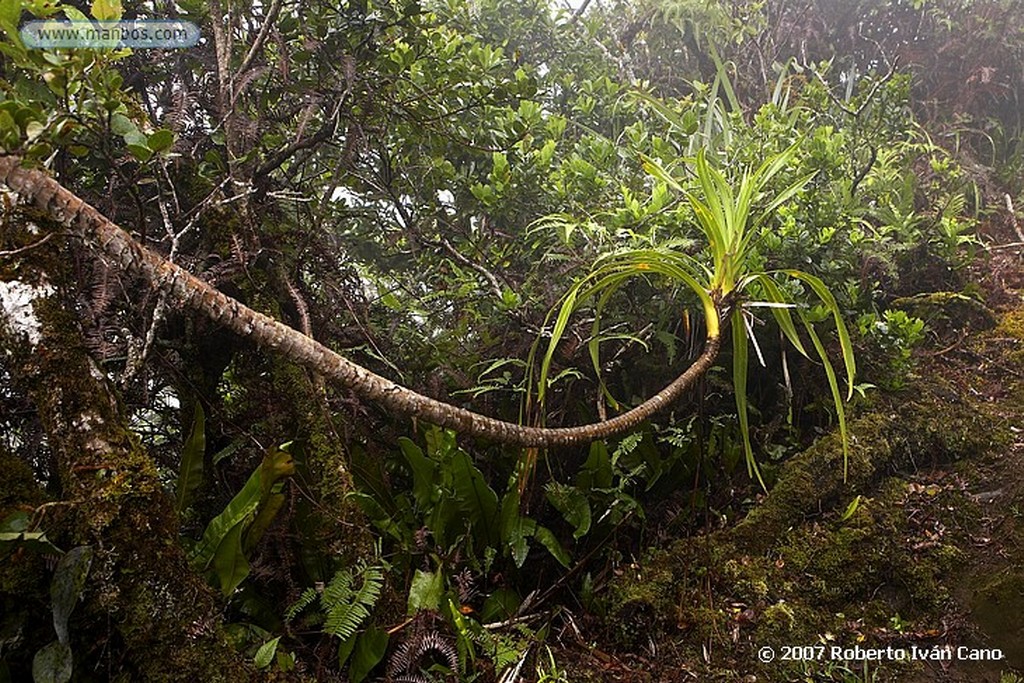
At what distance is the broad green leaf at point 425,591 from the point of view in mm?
1590

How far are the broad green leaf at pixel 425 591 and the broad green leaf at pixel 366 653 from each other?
0.15 metres

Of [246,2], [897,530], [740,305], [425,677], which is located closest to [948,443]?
[897,530]

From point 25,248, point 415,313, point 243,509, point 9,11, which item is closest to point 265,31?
point 9,11

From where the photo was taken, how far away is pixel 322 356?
1.26m

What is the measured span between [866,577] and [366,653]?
1439 mm

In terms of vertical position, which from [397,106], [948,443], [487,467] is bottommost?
[487,467]

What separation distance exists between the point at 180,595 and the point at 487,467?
1202 millimetres

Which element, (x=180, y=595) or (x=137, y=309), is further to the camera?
(x=137, y=309)

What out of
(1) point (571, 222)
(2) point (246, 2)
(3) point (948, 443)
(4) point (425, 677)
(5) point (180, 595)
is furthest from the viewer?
(1) point (571, 222)

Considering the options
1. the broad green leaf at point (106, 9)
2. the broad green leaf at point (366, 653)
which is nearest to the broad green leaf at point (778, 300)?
the broad green leaf at point (366, 653)

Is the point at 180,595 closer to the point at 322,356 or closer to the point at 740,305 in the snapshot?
the point at 322,356

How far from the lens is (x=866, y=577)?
1814 millimetres

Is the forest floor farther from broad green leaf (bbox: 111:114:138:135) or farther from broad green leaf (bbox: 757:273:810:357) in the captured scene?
broad green leaf (bbox: 111:114:138:135)

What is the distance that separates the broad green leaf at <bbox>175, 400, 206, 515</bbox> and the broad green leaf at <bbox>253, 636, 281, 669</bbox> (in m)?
0.43
